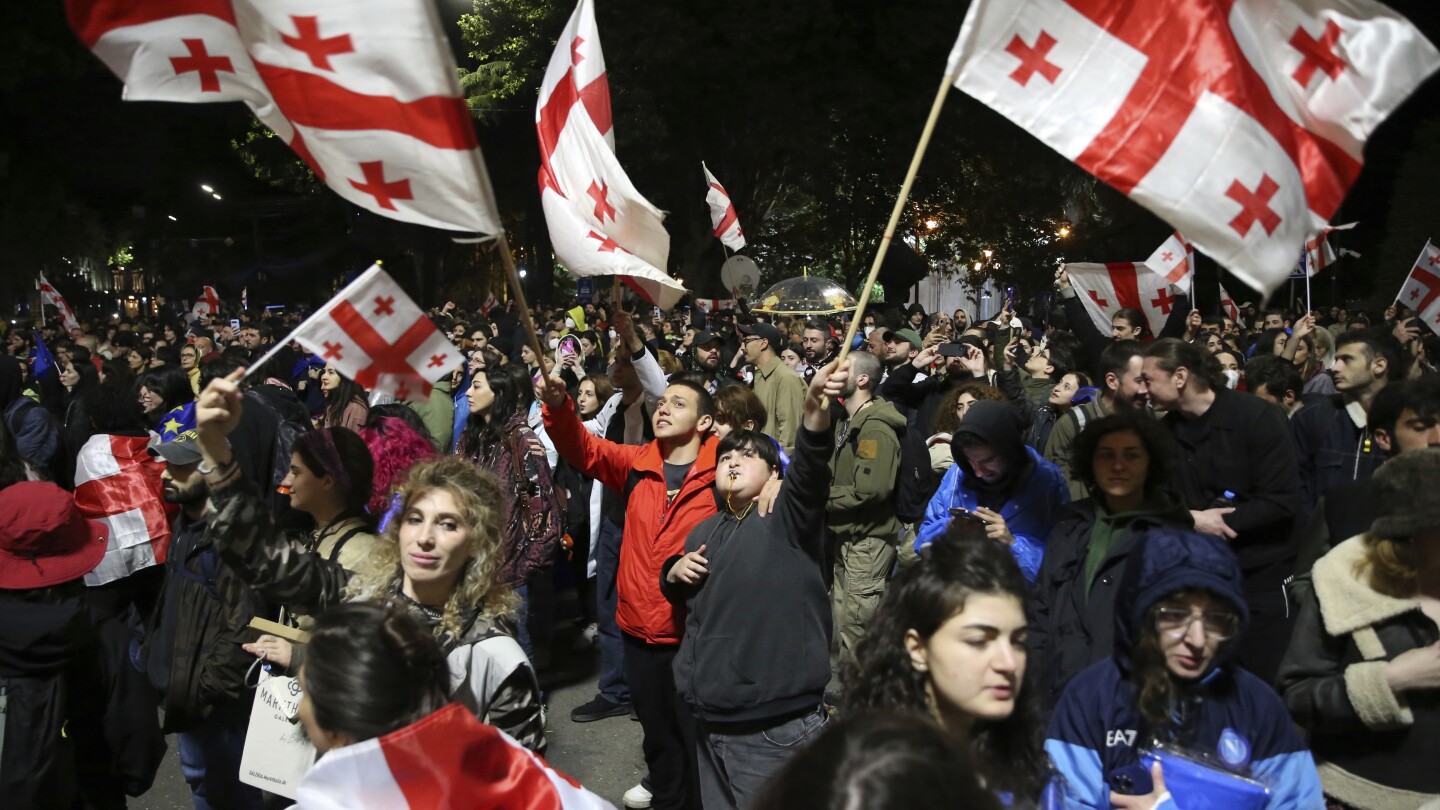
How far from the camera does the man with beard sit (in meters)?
4.16

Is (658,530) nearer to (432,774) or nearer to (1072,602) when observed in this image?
(1072,602)

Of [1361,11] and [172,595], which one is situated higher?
[1361,11]

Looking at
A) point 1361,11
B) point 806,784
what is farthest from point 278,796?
point 1361,11

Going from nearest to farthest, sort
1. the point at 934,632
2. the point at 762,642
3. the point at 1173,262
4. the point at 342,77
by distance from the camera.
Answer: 1. the point at 934,632
2. the point at 342,77
3. the point at 762,642
4. the point at 1173,262

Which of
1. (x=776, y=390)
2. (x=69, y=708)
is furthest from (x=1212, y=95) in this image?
(x=776, y=390)

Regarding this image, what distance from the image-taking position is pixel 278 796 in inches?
149

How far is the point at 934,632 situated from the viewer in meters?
2.77

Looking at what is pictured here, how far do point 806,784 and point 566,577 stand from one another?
742cm

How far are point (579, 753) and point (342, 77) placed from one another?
160 inches

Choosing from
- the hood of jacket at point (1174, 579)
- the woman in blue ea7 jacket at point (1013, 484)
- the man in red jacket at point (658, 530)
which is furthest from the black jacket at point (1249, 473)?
the hood of jacket at point (1174, 579)

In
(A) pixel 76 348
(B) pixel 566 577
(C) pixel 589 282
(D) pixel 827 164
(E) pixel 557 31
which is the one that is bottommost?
(C) pixel 589 282

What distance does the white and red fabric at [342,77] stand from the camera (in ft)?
11.6

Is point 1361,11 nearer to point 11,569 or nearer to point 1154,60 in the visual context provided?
point 1154,60

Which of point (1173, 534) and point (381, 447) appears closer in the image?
point (1173, 534)
